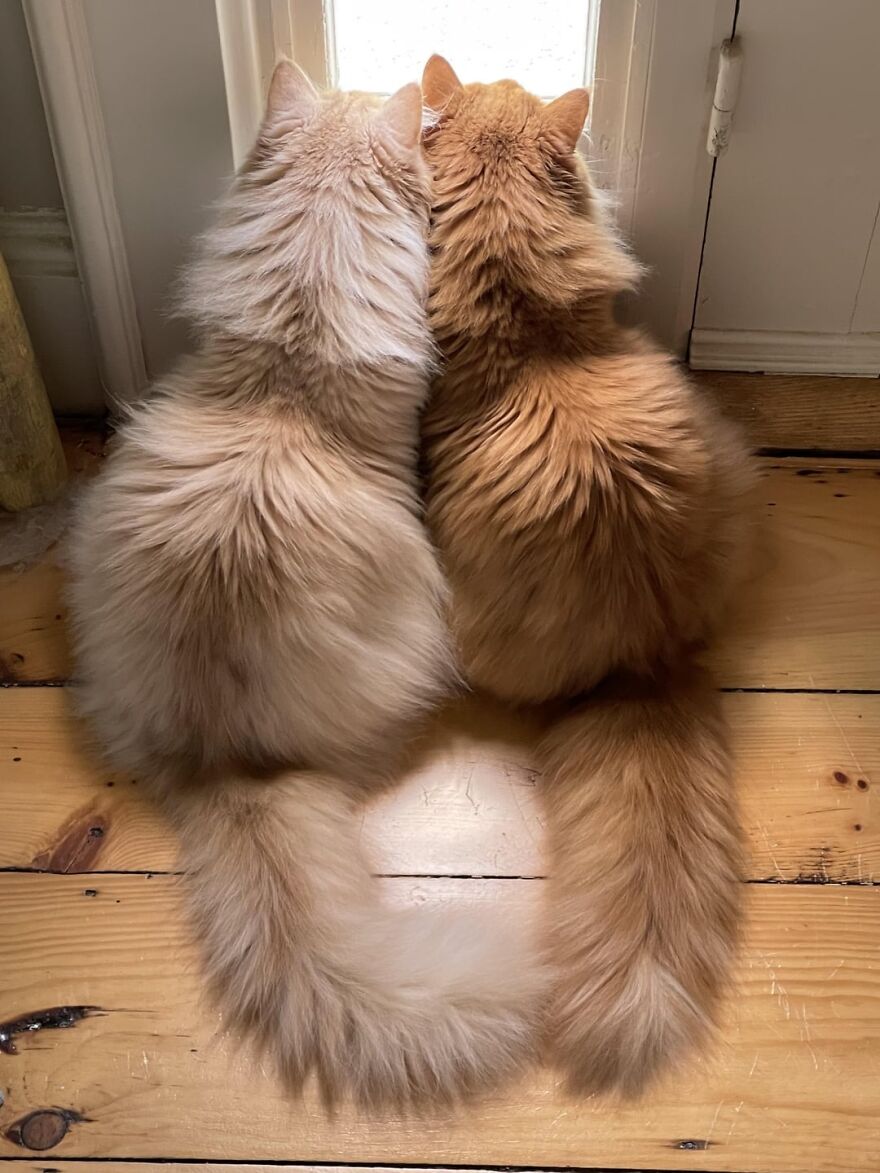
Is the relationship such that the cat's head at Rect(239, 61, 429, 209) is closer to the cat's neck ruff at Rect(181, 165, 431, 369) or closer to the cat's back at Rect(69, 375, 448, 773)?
the cat's neck ruff at Rect(181, 165, 431, 369)

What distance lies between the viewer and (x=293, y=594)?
1032 millimetres

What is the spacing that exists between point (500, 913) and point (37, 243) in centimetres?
104

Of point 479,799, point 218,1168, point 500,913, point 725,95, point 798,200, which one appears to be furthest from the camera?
point 798,200

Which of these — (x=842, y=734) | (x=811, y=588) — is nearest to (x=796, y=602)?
(x=811, y=588)

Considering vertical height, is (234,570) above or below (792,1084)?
above

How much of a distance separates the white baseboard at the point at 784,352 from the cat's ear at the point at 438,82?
48cm

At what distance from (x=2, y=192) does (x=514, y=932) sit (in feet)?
3.67

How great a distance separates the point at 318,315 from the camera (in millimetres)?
1097

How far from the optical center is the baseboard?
1.37m

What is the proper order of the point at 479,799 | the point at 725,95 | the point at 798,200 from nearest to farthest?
the point at 479,799
the point at 725,95
the point at 798,200

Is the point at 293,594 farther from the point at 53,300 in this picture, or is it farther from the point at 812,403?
the point at 812,403

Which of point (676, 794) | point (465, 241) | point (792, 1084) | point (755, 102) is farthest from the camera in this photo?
point (755, 102)

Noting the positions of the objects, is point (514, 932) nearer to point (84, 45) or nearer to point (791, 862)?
point (791, 862)

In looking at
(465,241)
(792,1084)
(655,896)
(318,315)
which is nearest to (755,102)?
(465,241)
